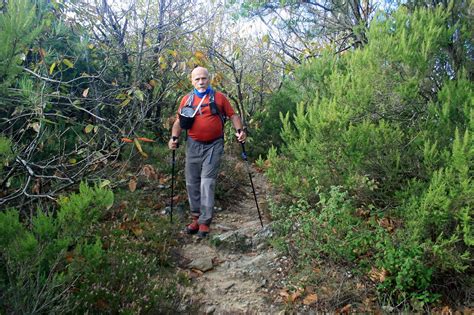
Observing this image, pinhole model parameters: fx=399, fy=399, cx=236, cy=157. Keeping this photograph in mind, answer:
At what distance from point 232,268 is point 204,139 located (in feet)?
5.99

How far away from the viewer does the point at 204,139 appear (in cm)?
570

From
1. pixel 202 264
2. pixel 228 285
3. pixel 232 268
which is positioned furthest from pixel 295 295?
pixel 202 264

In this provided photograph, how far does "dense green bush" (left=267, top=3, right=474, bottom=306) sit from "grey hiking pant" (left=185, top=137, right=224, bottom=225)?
84cm

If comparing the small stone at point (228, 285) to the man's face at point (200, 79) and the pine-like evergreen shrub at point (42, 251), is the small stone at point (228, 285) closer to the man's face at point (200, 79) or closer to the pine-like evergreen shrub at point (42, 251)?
the pine-like evergreen shrub at point (42, 251)

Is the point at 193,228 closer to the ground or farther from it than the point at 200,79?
closer to the ground

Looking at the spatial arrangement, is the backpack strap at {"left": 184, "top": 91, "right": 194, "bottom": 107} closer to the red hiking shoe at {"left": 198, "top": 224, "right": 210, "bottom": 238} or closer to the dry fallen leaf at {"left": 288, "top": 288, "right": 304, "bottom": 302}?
the red hiking shoe at {"left": 198, "top": 224, "right": 210, "bottom": 238}

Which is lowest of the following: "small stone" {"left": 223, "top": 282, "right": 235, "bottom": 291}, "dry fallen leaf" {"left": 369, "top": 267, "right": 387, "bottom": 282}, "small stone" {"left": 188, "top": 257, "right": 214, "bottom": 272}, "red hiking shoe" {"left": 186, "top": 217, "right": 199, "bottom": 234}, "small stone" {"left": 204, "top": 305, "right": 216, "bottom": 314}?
Result: "small stone" {"left": 204, "top": 305, "right": 216, "bottom": 314}

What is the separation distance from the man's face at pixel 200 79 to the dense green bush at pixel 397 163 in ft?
4.36

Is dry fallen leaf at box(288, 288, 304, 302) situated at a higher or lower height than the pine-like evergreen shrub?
lower

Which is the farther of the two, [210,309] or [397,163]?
[397,163]

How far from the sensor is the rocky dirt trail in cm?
421

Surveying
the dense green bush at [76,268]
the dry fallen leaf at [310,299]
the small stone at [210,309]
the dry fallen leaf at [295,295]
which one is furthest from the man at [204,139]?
the dry fallen leaf at [310,299]

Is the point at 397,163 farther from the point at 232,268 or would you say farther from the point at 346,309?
the point at 232,268

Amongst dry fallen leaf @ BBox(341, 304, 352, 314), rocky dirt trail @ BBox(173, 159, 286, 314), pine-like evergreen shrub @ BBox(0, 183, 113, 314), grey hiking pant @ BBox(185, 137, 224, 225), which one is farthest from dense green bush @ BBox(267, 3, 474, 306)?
pine-like evergreen shrub @ BBox(0, 183, 113, 314)
